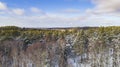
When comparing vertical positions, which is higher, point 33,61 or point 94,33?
point 94,33

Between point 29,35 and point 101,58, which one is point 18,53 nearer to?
point 29,35

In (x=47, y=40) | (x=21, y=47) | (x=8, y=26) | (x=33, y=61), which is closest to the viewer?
(x=33, y=61)

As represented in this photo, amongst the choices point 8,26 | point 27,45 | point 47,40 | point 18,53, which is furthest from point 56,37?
point 8,26

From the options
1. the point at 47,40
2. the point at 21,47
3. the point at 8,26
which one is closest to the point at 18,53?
the point at 21,47

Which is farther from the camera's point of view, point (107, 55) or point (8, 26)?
point (8, 26)

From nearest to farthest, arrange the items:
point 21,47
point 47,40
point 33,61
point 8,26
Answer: point 33,61 < point 21,47 < point 47,40 < point 8,26

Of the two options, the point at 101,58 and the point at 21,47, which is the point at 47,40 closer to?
the point at 21,47
